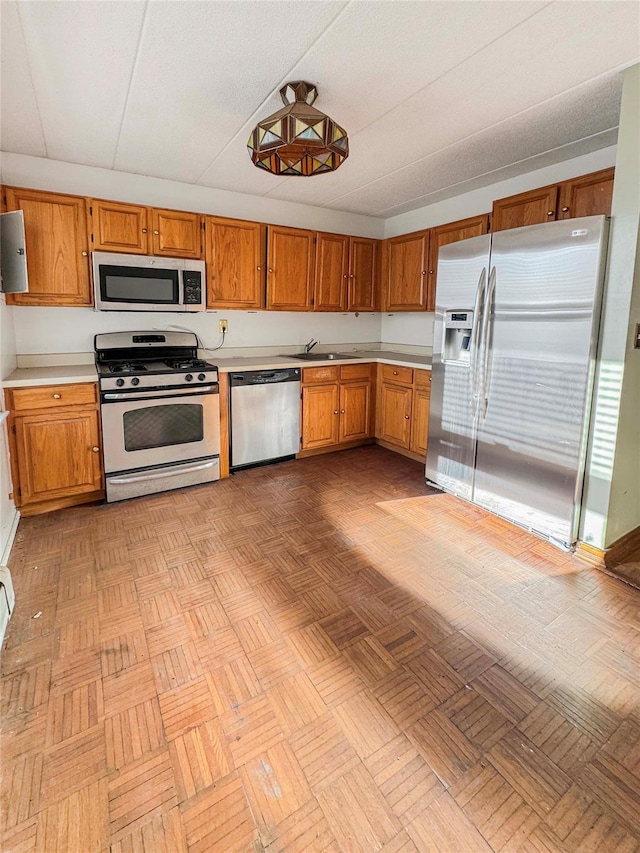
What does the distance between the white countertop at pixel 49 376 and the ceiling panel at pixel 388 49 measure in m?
1.98

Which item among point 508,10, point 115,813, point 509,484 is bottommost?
point 115,813

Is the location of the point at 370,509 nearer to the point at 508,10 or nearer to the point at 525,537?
the point at 525,537

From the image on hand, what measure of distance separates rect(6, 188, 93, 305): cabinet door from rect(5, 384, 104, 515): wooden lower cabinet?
0.76m

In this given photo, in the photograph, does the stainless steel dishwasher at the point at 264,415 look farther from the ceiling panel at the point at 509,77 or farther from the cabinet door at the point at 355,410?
the ceiling panel at the point at 509,77

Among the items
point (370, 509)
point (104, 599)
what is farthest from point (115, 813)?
point (370, 509)

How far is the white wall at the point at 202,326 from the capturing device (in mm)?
3389

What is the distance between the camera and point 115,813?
1207mm

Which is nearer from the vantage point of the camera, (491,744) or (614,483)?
(491,744)

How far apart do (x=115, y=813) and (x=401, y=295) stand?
440 cm

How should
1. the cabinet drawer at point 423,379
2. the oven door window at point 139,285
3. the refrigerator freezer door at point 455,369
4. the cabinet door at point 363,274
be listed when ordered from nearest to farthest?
the refrigerator freezer door at point 455,369, the oven door window at point 139,285, the cabinet drawer at point 423,379, the cabinet door at point 363,274

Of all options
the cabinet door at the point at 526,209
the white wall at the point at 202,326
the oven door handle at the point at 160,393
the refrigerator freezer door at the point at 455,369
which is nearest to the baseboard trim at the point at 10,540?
the oven door handle at the point at 160,393

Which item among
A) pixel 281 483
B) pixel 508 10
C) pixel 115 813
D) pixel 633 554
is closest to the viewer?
pixel 115 813

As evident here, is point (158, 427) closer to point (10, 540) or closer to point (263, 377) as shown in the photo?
point (263, 377)

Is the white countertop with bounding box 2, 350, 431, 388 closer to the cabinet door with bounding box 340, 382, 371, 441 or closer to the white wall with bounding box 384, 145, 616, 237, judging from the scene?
the cabinet door with bounding box 340, 382, 371, 441
